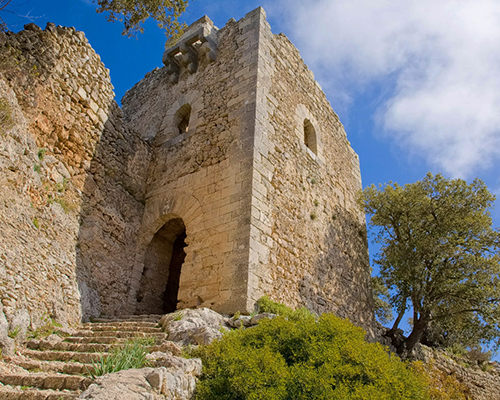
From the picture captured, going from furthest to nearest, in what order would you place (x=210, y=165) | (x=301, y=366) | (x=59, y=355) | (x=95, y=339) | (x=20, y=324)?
(x=210, y=165), (x=95, y=339), (x=20, y=324), (x=59, y=355), (x=301, y=366)

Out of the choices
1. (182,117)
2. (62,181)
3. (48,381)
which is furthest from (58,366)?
(182,117)

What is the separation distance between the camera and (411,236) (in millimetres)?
10320

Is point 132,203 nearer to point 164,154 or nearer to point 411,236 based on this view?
point 164,154

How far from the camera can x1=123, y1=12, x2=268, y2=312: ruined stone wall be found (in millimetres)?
6727

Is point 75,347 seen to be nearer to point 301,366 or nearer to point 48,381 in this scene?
point 48,381

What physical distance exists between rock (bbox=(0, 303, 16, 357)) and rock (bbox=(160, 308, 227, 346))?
1.64 metres

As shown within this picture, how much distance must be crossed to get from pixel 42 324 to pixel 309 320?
3280 mm

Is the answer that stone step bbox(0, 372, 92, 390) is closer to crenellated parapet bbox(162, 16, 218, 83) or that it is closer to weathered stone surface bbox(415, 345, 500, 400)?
crenellated parapet bbox(162, 16, 218, 83)

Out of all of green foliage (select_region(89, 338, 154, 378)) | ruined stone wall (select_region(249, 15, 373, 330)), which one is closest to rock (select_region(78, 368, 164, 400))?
green foliage (select_region(89, 338, 154, 378))

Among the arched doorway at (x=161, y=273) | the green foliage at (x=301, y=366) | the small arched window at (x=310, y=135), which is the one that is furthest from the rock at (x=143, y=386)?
the small arched window at (x=310, y=135)

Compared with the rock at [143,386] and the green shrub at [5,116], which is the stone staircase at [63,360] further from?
the green shrub at [5,116]

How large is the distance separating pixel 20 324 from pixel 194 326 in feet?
6.44

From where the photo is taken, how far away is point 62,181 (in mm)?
6898

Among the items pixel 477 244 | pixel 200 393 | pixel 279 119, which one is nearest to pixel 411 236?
pixel 477 244
